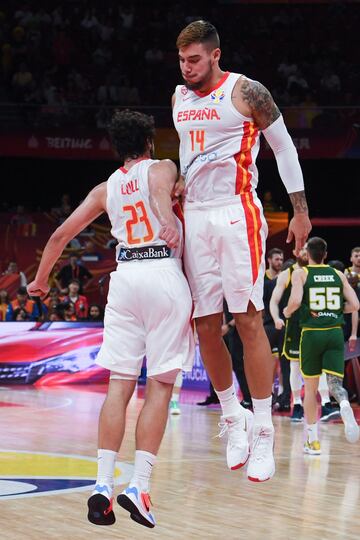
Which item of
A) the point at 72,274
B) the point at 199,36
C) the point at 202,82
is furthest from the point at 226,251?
the point at 72,274

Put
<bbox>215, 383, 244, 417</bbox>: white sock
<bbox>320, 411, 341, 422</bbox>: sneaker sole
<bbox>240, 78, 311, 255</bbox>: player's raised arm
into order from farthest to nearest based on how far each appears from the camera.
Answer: <bbox>320, 411, 341, 422</bbox>: sneaker sole → <bbox>215, 383, 244, 417</bbox>: white sock → <bbox>240, 78, 311, 255</bbox>: player's raised arm

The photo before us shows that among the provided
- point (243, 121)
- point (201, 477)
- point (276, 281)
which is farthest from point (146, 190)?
point (276, 281)

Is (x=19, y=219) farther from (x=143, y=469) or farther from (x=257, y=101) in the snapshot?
(x=143, y=469)

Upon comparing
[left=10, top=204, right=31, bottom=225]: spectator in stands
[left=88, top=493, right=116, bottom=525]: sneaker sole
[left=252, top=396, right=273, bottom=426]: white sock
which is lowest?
[left=88, top=493, right=116, bottom=525]: sneaker sole

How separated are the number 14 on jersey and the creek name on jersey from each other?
7cm

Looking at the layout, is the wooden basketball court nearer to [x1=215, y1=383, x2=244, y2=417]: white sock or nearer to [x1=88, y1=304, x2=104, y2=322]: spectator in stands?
[x1=215, y1=383, x2=244, y2=417]: white sock

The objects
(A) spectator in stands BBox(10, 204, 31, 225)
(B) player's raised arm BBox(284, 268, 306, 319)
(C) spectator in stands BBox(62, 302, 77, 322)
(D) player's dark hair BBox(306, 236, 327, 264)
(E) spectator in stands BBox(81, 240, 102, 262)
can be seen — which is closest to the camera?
(D) player's dark hair BBox(306, 236, 327, 264)

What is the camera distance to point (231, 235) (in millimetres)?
5391

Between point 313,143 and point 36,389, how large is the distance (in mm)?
6737

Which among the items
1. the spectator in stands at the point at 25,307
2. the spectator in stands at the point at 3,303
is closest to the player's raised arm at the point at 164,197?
the spectator in stands at the point at 25,307

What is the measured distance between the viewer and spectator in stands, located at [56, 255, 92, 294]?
1781 cm

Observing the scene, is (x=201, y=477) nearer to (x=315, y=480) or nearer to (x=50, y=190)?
(x=315, y=480)

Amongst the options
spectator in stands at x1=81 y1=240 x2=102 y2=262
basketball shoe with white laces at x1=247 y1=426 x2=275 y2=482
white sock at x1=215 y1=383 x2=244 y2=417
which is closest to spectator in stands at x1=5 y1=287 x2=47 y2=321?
spectator in stands at x1=81 y1=240 x2=102 y2=262

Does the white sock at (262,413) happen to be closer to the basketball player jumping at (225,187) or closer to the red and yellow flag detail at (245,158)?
the basketball player jumping at (225,187)
